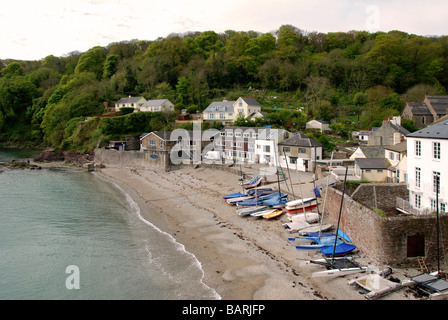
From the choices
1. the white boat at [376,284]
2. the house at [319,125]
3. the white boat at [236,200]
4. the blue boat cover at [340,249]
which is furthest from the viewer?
the house at [319,125]

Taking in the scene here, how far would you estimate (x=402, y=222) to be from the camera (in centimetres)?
1314

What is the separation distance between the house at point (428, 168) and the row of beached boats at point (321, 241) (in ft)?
13.8

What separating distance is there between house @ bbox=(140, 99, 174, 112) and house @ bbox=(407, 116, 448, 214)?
141 feet

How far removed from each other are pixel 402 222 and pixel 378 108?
115 feet

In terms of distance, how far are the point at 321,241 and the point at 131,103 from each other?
162 ft

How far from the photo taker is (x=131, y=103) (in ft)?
192

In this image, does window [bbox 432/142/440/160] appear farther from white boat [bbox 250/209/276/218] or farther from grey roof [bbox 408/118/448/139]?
white boat [bbox 250/209/276/218]

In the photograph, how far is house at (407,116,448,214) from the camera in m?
15.1

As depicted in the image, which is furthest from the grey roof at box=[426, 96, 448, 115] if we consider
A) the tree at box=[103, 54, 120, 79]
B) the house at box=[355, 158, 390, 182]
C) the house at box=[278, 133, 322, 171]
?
the tree at box=[103, 54, 120, 79]

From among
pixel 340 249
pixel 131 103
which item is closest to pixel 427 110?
pixel 340 249

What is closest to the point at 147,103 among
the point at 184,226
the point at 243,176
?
the point at 243,176

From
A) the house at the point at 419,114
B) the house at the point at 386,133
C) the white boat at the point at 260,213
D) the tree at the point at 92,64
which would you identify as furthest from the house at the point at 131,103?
the white boat at the point at 260,213

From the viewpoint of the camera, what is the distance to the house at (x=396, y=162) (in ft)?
70.3

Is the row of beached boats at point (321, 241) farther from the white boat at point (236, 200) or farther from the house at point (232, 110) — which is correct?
the house at point (232, 110)
